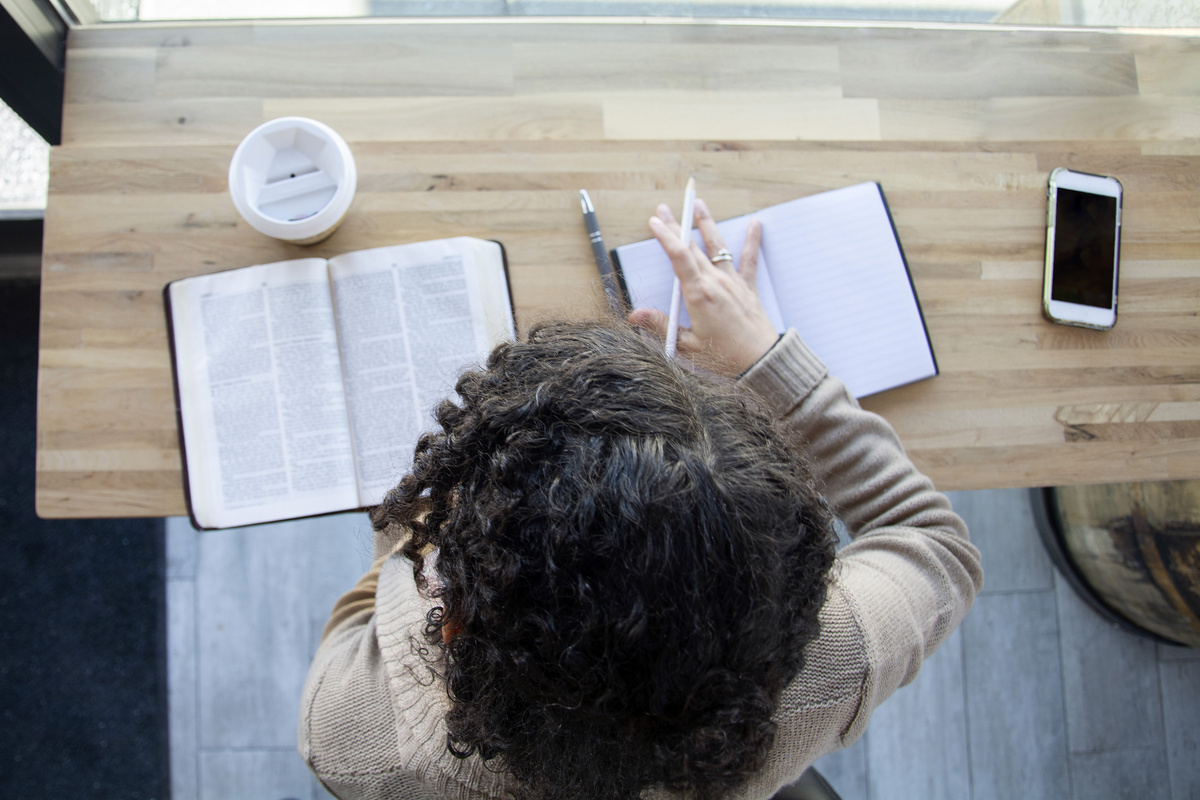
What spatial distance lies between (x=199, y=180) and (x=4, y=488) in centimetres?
92

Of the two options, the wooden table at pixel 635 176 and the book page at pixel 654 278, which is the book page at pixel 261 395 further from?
the book page at pixel 654 278

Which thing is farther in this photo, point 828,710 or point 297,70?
point 297,70

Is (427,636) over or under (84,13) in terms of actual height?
under

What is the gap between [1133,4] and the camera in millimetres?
900

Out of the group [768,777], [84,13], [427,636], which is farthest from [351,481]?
[84,13]

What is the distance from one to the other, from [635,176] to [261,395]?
1.55 ft

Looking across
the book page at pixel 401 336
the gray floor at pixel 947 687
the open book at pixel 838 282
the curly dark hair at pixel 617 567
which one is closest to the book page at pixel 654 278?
the open book at pixel 838 282

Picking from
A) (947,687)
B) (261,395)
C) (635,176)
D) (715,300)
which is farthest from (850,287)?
(947,687)

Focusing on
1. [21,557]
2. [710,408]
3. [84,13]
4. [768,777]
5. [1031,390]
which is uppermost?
[84,13]

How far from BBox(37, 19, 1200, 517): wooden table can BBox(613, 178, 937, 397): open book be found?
1.1 inches

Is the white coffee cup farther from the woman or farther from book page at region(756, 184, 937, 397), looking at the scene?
book page at region(756, 184, 937, 397)

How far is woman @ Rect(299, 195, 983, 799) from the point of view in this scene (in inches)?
15.0

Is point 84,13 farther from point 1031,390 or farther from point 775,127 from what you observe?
point 1031,390

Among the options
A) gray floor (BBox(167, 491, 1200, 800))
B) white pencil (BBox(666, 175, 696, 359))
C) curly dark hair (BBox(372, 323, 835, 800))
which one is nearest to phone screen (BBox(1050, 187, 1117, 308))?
white pencil (BBox(666, 175, 696, 359))
